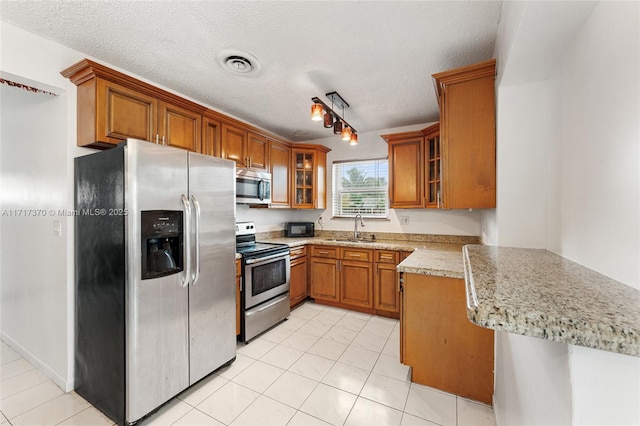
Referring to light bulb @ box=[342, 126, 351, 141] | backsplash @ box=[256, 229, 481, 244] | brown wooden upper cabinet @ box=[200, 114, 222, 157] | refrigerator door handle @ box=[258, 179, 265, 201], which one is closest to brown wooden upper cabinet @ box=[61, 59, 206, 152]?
brown wooden upper cabinet @ box=[200, 114, 222, 157]

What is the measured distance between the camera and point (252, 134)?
3.19 metres

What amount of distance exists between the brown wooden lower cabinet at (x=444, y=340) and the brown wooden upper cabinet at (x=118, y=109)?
234cm

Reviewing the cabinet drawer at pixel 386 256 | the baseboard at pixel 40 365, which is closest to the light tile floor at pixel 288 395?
the baseboard at pixel 40 365

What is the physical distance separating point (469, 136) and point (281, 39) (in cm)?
143

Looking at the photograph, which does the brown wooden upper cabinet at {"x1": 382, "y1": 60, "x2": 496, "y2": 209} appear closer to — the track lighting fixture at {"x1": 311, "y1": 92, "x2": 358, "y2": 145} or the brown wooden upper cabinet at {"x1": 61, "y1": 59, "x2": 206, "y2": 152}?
the track lighting fixture at {"x1": 311, "y1": 92, "x2": 358, "y2": 145}

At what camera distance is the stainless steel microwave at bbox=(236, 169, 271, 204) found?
9.52 ft

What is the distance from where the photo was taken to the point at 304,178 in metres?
3.98

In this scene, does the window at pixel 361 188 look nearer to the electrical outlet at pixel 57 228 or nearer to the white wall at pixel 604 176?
the white wall at pixel 604 176

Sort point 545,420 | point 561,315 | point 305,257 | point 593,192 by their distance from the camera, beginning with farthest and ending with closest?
point 305,257, point 593,192, point 545,420, point 561,315

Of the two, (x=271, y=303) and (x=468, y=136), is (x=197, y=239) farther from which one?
(x=468, y=136)

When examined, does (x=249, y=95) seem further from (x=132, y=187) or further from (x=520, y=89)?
(x=520, y=89)

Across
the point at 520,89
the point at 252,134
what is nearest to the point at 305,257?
the point at 252,134

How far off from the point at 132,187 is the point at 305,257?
2371mm

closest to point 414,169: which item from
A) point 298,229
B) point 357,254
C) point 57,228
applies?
point 357,254
